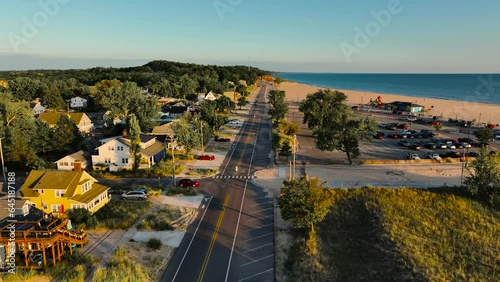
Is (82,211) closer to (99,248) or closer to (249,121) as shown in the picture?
(99,248)

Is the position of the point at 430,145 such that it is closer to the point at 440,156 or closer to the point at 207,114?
the point at 440,156

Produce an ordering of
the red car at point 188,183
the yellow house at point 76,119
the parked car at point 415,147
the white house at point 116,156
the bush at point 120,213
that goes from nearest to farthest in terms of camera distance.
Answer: the bush at point 120,213 < the red car at point 188,183 < the white house at point 116,156 < the parked car at point 415,147 < the yellow house at point 76,119

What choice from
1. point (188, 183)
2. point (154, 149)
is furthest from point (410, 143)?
point (154, 149)

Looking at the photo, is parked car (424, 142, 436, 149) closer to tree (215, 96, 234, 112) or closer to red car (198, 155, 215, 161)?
red car (198, 155, 215, 161)

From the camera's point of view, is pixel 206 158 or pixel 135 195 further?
pixel 206 158

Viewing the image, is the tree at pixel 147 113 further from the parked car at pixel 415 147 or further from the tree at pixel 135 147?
the parked car at pixel 415 147

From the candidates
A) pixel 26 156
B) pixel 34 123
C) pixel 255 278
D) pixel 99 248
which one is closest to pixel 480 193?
pixel 255 278

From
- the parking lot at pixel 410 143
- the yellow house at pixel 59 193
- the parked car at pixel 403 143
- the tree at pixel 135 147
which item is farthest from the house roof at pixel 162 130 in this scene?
the parked car at pixel 403 143

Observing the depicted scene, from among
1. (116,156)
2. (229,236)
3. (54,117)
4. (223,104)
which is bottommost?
(229,236)
